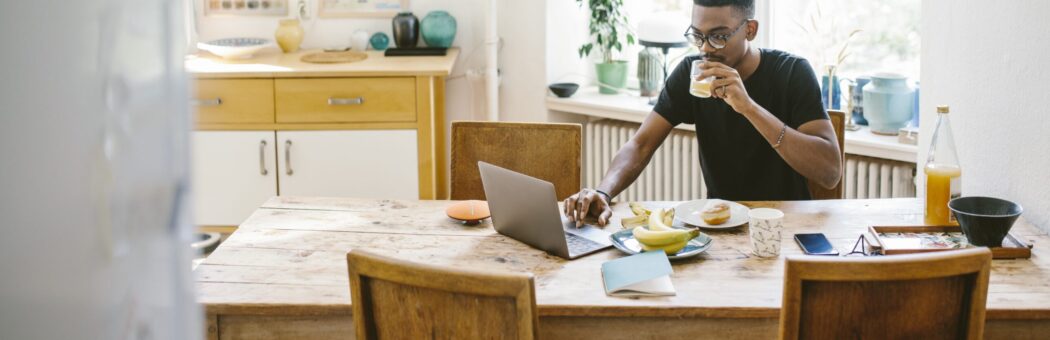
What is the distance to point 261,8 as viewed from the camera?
4.32 meters

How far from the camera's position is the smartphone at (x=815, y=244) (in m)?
2.02

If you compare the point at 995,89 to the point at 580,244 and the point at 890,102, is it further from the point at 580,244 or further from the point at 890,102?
the point at 890,102

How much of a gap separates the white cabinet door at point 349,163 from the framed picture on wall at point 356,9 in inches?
26.0

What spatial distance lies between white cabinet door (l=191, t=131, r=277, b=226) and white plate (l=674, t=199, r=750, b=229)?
2.07 metres

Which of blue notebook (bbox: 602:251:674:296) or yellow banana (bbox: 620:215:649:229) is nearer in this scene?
blue notebook (bbox: 602:251:674:296)

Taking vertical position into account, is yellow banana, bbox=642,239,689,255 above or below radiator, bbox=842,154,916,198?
above

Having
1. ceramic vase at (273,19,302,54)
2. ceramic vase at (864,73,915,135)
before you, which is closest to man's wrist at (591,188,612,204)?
ceramic vase at (864,73,915,135)

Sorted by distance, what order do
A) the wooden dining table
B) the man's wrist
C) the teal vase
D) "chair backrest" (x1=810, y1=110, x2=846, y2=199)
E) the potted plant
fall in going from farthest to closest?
the teal vase
the potted plant
"chair backrest" (x1=810, y1=110, x2=846, y2=199)
the man's wrist
the wooden dining table

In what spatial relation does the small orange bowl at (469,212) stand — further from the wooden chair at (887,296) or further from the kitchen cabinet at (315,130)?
the kitchen cabinet at (315,130)

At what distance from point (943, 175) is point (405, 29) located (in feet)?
8.06

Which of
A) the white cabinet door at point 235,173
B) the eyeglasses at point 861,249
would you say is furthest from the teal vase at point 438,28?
the eyeglasses at point 861,249

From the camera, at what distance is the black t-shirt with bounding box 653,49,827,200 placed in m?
2.58

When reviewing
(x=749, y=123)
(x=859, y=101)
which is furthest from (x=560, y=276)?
(x=859, y=101)

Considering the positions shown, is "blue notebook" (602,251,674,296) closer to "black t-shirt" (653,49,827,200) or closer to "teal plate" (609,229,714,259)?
"teal plate" (609,229,714,259)
